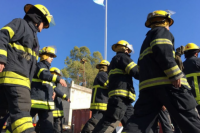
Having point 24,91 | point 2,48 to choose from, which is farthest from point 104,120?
point 2,48

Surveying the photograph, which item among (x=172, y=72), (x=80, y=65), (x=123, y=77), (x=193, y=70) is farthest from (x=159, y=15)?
(x=80, y=65)

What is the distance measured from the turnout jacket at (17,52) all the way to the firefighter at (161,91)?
167 centimetres

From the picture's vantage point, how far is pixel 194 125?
2.44 meters

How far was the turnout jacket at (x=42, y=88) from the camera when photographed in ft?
15.7

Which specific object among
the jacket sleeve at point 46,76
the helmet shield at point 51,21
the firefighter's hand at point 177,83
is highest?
the helmet shield at point 51,21

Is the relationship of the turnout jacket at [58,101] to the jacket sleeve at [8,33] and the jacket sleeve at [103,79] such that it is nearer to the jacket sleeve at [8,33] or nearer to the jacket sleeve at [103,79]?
the jacket sleeve at [103,79]

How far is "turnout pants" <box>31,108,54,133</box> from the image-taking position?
181 inches

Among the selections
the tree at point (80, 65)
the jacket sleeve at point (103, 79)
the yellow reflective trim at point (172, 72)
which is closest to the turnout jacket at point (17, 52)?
the yellow reflective trim at point (172, 72)

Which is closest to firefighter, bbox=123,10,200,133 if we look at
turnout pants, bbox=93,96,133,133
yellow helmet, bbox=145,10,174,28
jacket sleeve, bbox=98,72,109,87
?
yellow helmet, bbox=145,10,174,28

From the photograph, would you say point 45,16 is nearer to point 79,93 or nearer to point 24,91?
point 24,91

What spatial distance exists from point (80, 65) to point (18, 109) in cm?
3427

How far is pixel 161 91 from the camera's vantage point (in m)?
2.62

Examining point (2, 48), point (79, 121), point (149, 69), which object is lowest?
point (79, 121)

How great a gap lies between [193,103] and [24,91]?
230 cm
